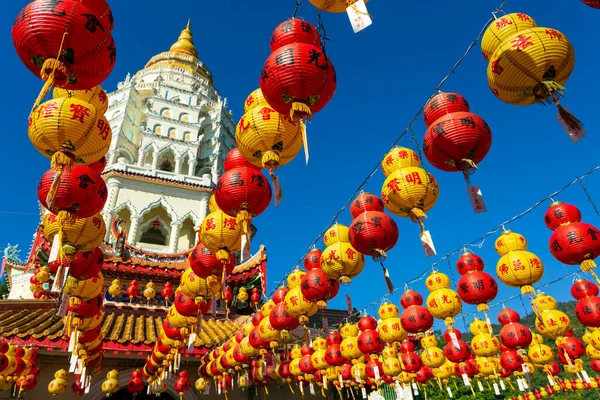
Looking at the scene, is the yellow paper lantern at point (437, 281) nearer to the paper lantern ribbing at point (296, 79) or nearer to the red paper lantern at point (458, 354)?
the red paper lantern at point (458, 354)

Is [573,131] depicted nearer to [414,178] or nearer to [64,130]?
[414,178]

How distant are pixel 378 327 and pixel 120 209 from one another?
12.2m

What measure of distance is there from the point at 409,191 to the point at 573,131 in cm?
185

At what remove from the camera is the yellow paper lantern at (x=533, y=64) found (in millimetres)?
3002

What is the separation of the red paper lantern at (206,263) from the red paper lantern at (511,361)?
339 inches

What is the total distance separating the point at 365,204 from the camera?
532cm

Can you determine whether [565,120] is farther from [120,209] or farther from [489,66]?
[120,209]

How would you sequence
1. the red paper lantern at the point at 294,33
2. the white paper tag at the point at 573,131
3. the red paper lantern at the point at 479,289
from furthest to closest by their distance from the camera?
the red paper lantern at the point at 479,289, the red paper lantern at the point at 294,33, the white paper tag at the point at 573,131

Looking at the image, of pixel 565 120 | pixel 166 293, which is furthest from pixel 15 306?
pixel 565 120

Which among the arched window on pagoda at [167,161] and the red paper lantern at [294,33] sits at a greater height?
the arched window on pagoda at [167,161]

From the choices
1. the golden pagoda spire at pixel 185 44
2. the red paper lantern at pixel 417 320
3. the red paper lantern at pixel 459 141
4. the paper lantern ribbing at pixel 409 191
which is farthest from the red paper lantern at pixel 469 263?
the golden pagoda spire at pixel 185 44

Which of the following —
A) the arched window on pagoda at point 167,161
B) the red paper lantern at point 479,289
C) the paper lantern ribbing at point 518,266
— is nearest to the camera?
the paper lantern ribbing at point 518,266

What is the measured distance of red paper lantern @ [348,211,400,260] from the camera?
482cm

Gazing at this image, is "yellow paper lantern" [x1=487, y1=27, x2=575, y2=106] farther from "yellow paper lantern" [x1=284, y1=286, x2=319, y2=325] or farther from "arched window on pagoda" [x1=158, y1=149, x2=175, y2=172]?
"arched window on pagoda" [x1=158, y1=149, x2=175, y2=172]
